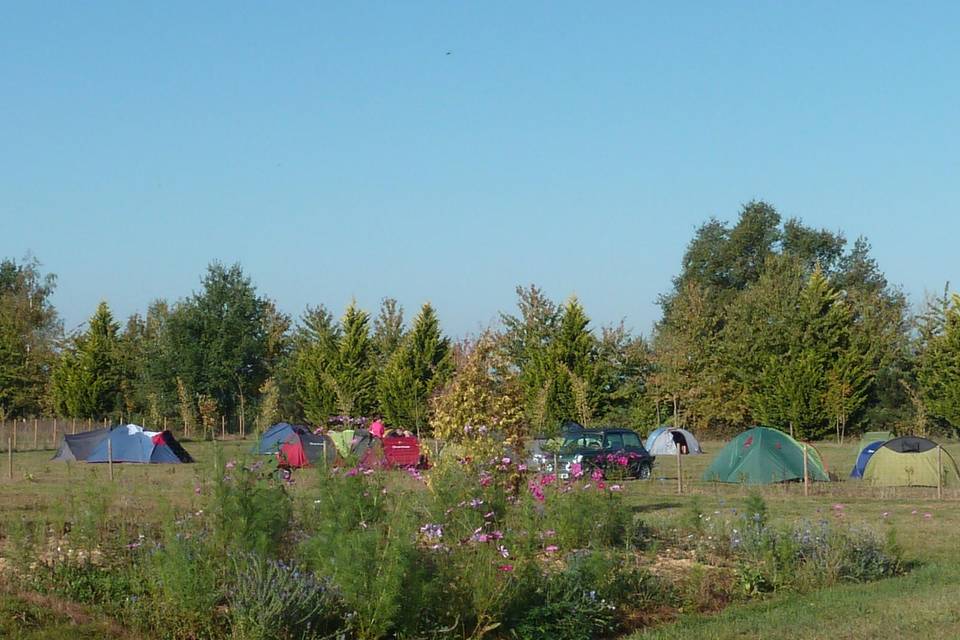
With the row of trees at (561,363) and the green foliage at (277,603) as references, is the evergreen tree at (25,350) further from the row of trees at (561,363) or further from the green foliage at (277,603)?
the green foliage at (277,603)

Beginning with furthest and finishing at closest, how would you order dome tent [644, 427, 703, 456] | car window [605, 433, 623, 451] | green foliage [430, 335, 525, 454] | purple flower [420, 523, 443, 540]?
dome tent [644, 427, 703, 456] → car window [605, 433, 623, 451] → green foliage [430, 335, 525, 454] → purple flower [420, 523, 443, 540]

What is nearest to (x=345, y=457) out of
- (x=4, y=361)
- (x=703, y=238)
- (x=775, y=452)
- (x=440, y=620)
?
(x=440, y=620)

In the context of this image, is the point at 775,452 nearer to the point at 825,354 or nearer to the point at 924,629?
the point at 924,629

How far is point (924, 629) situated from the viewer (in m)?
9.16

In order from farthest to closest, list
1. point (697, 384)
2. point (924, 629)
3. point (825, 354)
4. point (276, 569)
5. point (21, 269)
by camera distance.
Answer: point (21, 269) → point (697, 384) → point (825, 354) → point (924, 629) → point (276, 569)

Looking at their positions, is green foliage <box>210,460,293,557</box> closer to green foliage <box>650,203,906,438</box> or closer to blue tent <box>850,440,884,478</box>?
blue tent <box>850,440,884,478</box>

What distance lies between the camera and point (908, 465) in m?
25.7

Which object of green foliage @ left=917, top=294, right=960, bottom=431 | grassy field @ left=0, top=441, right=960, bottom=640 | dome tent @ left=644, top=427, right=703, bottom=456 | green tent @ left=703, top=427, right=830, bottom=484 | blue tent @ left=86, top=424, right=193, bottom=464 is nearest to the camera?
grassy field @ left=0, top=441, right=960, bottom=640

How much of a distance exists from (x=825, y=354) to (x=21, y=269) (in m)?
54.3

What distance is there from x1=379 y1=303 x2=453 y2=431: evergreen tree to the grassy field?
23.6 metres

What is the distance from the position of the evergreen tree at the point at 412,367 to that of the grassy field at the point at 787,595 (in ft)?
77.4

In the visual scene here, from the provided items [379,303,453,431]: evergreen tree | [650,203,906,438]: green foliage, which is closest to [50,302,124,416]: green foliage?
[379,303,453,431]: evergreen tree

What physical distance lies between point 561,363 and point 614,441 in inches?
680

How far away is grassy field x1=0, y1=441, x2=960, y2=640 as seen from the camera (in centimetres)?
831
